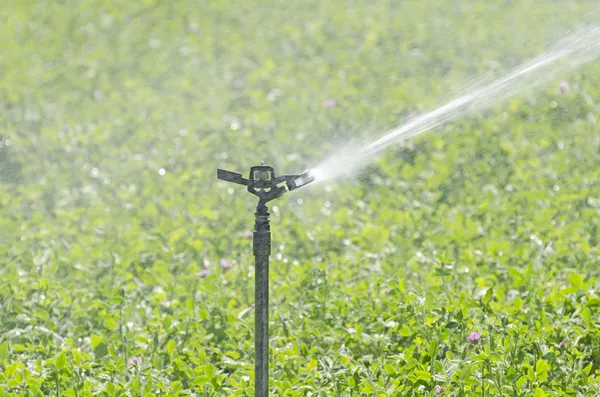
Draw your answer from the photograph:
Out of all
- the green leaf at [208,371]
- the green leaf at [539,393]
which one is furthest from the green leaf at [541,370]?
the green leaf at [208,371]

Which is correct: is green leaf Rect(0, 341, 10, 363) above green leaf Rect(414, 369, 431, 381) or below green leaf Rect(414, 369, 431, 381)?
above

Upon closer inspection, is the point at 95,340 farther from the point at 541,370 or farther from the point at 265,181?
the point at 541,370

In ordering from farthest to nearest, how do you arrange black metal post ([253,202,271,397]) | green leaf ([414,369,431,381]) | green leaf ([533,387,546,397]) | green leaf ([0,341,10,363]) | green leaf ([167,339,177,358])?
green leaf ([167,339,177,358]) → green leaf ([0,341,10,363]) → green leaf ([414,369,431,381]) → green leaf ([533,387,546,397]) → black metal post ([253,202,271,397])

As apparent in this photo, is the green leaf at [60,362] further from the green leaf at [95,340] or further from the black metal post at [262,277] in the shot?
the black metal post at [262,277]

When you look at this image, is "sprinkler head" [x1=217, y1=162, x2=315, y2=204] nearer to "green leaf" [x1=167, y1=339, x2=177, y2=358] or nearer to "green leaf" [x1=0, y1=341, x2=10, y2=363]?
"green leaf" [x1=167, y1=339, x2=177, y2=358]

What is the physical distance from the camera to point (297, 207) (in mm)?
4957

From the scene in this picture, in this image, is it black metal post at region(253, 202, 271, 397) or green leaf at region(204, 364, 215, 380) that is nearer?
black metal post at region(253, 202, 271, 397)

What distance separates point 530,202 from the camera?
4605 mm

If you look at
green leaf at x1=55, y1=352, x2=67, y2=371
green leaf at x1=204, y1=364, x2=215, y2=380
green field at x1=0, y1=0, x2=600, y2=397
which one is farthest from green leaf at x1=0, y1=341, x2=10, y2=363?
green leaf at x1=204, y1=364, x2=215, y2=380

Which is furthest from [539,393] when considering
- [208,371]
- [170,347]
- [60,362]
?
[60,362]

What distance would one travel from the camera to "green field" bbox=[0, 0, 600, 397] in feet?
9.84

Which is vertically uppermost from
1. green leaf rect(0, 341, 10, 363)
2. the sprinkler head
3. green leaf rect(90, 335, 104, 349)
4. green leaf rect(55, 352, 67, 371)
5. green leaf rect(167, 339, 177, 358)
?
the sprinkler head

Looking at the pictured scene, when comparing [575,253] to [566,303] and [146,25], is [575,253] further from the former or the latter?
[146,25]

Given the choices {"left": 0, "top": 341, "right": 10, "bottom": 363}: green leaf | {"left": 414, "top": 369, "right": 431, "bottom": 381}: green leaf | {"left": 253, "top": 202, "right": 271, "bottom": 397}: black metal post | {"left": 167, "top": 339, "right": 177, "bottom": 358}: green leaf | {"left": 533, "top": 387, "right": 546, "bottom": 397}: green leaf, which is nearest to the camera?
{"left": 253, "top": 202, "right": 271, "bottom": 397}: black metal post
